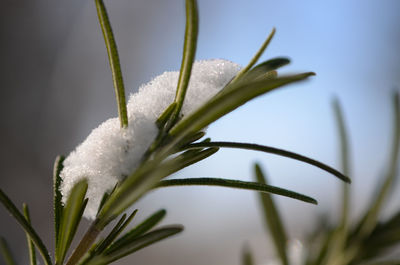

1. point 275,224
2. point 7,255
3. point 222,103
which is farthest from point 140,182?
point 275,224

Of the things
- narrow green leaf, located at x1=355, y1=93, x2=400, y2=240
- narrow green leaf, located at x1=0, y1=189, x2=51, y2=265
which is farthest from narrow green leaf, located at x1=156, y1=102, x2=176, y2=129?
narrow green leaf, located at x1=355, y1=93, x2=400, y2=240

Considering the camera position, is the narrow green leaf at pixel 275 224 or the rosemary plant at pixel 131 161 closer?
the rosemary plant at pixel 131 161

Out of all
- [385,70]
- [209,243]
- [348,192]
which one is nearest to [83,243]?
[348,192]

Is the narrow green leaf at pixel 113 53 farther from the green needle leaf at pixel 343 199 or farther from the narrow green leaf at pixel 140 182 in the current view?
the green needle leaf at pixel 343 199

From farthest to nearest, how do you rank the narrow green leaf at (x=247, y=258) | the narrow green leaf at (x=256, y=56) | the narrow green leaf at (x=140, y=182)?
the narrow green leaf at (x=247, y=258) → the narrow green leaf at (x=256, y=56) → the narrow green leaf at (x=140, y=182)

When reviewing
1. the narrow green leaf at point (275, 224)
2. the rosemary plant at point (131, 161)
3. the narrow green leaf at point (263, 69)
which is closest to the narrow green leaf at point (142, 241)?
the rosemary plant at point (131, 161)

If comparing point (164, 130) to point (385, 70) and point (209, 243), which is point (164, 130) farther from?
point (385, 70)

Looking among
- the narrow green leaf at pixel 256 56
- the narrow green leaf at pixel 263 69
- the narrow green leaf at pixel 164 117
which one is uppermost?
the narrow green leaf at pixel 256 56

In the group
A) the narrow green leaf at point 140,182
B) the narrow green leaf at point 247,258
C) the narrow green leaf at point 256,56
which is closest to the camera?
the narrow green leaf at point 140,182
